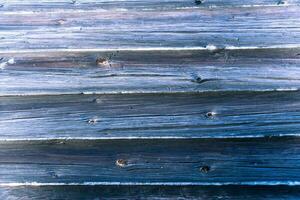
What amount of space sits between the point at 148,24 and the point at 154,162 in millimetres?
763

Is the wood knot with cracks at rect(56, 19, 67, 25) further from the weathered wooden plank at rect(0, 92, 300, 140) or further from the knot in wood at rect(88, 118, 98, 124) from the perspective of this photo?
the knot in wood at rect(88, 118, 98, 124)

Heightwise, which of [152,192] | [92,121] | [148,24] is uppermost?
[148,24]

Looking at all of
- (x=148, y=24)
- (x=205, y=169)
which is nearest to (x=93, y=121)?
(x=205, y=169)

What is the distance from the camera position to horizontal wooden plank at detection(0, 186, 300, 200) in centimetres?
154

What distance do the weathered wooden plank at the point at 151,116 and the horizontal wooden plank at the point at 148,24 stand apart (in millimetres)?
308

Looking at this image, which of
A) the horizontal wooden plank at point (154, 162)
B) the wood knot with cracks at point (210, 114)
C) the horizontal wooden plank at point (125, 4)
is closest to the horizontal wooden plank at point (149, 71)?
the wood knot with cracks at point (210, 114)

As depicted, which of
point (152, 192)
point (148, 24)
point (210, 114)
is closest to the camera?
point (152, 192)

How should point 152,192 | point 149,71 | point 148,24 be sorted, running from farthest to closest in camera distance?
1. point 148,24
2. point 149,71
3. point 152,192

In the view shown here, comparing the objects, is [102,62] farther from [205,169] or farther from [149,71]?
[205,169]

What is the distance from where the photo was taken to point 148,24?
2182 mm

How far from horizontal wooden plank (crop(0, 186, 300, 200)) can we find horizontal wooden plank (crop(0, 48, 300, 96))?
1.33ft

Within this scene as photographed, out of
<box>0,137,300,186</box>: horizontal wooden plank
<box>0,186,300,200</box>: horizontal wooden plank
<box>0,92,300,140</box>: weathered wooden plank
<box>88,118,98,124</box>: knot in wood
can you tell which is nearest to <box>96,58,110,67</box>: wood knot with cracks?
<box>0,92,300,140</box>: weathered wooden plank

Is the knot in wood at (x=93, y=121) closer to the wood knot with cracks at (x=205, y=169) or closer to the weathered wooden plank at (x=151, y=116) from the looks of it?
the weathered wooden plank at (x=151, y=116)

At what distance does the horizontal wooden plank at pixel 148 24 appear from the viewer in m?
2.05
